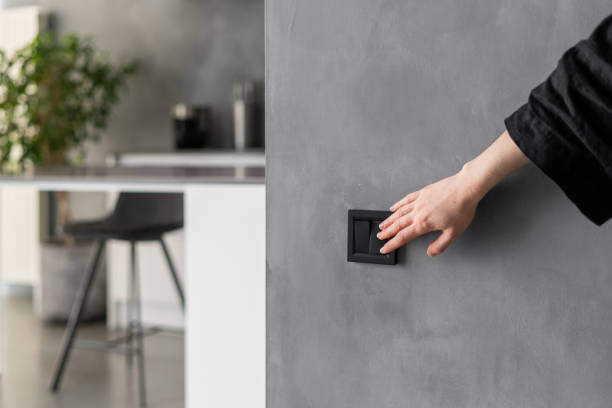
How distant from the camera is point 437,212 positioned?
3.06ft

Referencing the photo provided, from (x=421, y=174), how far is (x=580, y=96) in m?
0.26

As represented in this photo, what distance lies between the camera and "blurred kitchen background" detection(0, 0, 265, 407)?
387 cm

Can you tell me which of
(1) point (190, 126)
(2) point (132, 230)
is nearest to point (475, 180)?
(2) point (132, 230)

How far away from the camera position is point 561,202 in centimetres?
92

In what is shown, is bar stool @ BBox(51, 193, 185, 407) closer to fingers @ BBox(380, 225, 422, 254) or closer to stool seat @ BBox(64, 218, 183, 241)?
stool seat @ BBox(64, 218, 183, 241)

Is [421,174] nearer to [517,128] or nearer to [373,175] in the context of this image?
[373,175]

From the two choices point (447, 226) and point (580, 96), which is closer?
point (580, 96)

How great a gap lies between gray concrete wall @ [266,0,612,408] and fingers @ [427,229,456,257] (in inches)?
1.2

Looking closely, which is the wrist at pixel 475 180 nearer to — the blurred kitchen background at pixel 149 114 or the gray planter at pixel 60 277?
the blurred kitchen background at pixel 149 114

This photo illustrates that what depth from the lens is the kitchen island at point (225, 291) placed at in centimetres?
156

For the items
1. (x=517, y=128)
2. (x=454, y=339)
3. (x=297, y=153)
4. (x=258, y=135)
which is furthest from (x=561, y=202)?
(x=258, y=135)

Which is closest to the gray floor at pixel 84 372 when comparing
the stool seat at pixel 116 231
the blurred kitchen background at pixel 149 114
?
the blurred kitchen background at pixel 149 114

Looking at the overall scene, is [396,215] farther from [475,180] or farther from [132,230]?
[132,230]

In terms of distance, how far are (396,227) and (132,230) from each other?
1884mm
